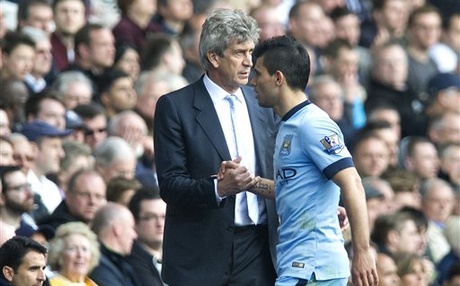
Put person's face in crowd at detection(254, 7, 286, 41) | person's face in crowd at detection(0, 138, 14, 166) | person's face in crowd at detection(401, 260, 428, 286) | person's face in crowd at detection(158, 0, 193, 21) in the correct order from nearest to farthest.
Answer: person's face in crowd at detection(0, 138, 14, 166) → person's face in crowd at detection(401, 260, 428, 286) → person's face in crowd at detection(254, 7, 286, 41) → person's face in crowd at detection(158, 0, 193, 21)

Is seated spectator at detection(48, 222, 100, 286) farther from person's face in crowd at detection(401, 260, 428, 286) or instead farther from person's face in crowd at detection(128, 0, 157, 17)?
person's face in crowd at detection(128, 0, 157, 17)

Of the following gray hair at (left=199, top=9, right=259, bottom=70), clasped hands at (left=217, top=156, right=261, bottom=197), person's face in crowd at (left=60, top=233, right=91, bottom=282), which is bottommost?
person's face in crowd at (left=60, top=233, right=91, bottom=282)

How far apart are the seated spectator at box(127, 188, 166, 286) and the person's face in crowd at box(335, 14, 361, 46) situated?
654cm

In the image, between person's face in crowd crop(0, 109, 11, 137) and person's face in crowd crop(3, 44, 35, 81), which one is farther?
person's face in crowd crop(3, 44, 35, 81)

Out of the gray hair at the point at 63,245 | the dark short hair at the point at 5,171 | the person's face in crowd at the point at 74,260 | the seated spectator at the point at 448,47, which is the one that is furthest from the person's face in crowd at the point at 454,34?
the person's face in crowd at the point at 74,260

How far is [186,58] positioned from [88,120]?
2468mm

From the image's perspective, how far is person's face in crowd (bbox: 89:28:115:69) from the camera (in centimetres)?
1476

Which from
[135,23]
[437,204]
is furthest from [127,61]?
[437,204]

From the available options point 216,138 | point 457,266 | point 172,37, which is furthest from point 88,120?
point 216,138

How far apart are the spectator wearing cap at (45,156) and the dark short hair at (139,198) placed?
0.78 m

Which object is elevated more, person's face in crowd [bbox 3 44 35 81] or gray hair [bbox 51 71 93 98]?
person's face in crowd [bbox 3 44 35 81]

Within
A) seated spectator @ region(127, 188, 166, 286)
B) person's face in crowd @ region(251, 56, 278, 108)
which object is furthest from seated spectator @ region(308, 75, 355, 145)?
person's face in crowd @ region(251, 56, 278, 108)

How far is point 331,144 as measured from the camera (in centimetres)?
753

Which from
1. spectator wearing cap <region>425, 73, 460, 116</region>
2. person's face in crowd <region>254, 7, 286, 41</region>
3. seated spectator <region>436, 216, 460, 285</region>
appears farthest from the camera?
spectator wearing cap <region>425, 73, 460, 116</region>
